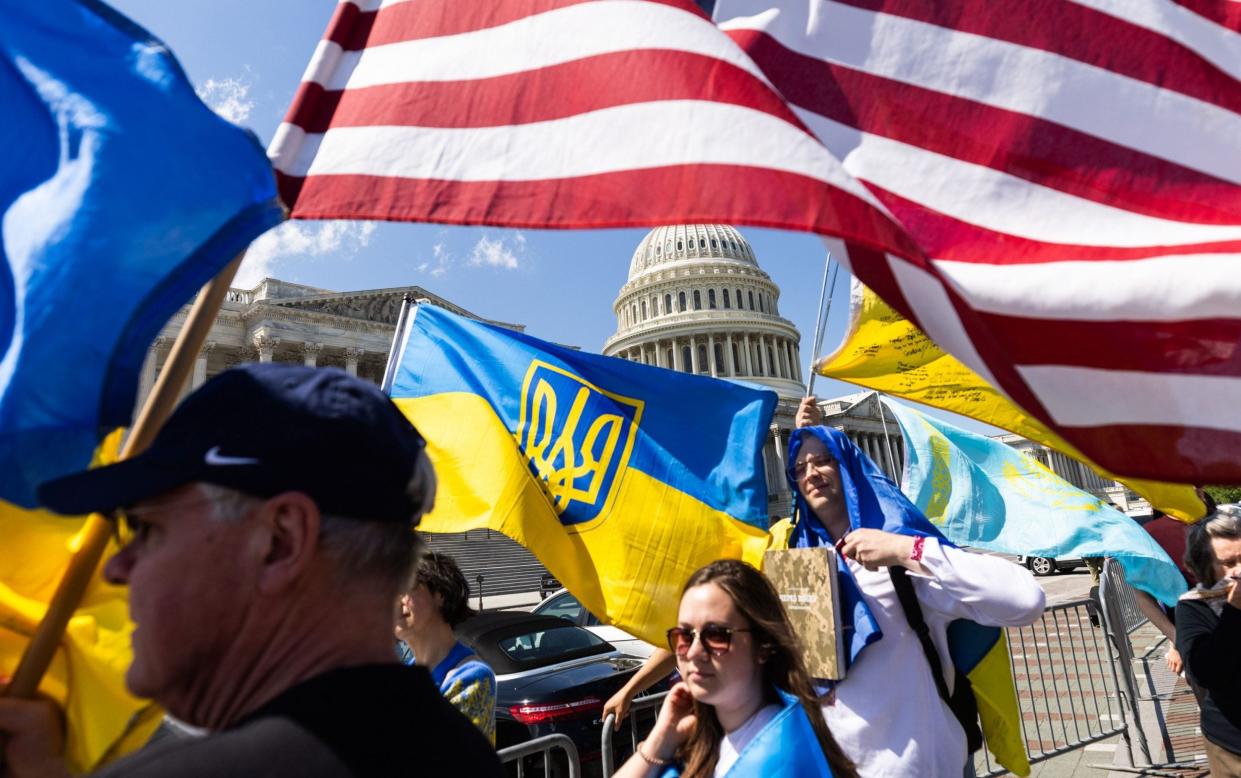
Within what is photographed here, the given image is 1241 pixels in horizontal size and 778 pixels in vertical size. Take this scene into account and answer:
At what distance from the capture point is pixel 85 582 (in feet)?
3.97

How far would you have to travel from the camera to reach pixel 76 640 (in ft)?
4.45

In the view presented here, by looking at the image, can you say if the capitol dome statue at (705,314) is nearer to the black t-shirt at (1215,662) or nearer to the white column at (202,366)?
the white column at (202,366)

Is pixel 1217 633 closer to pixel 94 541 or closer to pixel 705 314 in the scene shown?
pixel 94 541

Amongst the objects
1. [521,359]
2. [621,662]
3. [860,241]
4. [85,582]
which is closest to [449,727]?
[85,582]

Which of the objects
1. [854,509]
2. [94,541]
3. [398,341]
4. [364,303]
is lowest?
[94,541]

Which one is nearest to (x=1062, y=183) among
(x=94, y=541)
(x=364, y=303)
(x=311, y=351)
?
(x=94, y=541)

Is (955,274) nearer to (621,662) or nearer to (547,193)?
(547,193)

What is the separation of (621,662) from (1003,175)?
17.9 ft

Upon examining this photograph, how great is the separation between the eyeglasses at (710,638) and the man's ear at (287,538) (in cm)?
132

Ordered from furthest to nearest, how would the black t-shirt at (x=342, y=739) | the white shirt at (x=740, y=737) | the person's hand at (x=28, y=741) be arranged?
1. the white shirt at (x=740, y=737)
2. the person's hand at (x=28, y=741)
3. the black t-shirt at (x=342, y=739)

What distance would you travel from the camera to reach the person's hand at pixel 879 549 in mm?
2504

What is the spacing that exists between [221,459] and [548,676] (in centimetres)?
541

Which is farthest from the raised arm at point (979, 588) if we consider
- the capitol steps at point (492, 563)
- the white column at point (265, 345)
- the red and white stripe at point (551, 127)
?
the white column at point (265, 345)

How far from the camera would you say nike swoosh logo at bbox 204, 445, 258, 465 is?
0.96 meters
